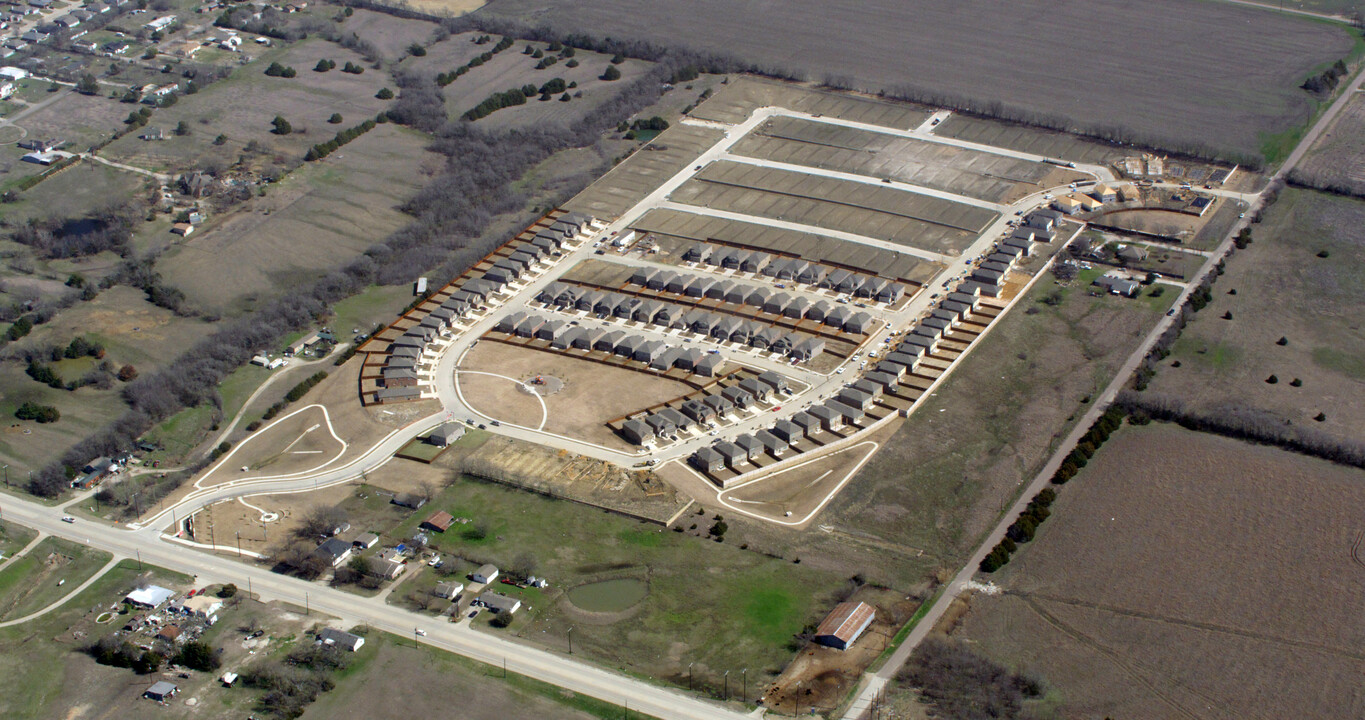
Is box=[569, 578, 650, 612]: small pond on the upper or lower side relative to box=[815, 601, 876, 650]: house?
lower

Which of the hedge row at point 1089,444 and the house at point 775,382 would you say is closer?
the hedge row at point 1089,444

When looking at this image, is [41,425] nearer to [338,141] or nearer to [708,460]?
[708,460]

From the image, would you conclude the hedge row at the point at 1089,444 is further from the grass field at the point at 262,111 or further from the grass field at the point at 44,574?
the grass field at the point at 262,111

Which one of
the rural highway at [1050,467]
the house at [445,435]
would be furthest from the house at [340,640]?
the rural highway at [1050,467]

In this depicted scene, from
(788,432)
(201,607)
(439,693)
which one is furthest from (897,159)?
(201,607)

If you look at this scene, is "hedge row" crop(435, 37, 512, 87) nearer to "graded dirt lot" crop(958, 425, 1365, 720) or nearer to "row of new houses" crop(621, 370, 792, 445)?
"row of new houses" crop(621, 370, 792, 445)

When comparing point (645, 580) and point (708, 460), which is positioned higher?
point (708, 460)

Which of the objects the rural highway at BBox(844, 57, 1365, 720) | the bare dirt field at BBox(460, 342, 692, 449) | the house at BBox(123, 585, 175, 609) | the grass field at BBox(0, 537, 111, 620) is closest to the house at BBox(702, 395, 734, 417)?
the bare dirt field at BBox(460, 342, 692, 449)
